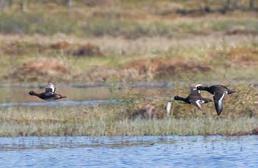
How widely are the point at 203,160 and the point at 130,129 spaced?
2598mm

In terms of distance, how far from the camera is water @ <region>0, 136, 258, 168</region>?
Result: 17406mm

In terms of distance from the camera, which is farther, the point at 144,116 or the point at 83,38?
the point at 83,38

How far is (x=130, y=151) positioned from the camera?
1844cm

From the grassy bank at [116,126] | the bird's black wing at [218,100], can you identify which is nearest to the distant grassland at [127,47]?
the grassy bank at [116,126]

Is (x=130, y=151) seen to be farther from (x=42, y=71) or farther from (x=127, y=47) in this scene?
(x=127, y=47)

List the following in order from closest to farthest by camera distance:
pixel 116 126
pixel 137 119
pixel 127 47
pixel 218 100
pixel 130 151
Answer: pixel 130 151, pixel 218 100, pixel 116 126, pixel 137 119, pixel 127 47

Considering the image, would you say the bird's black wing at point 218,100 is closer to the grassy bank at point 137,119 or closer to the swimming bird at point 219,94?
the swimming bird at point 219,94

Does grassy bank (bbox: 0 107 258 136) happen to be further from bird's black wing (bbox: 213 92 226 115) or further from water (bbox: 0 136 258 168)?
bird's black wing (bbox: 213 92 226 115)

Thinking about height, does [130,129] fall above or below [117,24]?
below

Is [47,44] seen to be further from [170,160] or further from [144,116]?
[170,160]

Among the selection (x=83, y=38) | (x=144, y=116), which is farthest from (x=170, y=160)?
(x=83, y=38)

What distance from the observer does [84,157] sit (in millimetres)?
18000

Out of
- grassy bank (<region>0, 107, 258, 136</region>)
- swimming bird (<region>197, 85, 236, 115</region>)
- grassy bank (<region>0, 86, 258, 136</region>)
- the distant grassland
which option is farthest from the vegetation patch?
swimming bird (<region>197, 85, 236, 115</region>)

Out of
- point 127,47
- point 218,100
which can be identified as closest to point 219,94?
point 218,100
